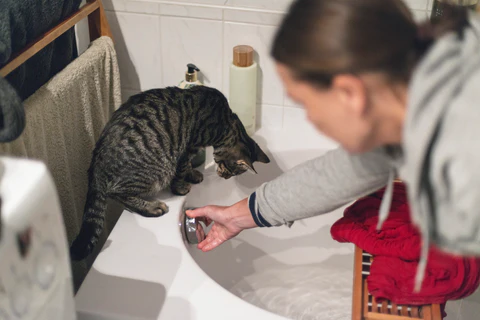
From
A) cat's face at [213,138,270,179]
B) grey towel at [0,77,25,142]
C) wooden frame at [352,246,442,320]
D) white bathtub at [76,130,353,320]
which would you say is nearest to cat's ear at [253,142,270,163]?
cat's face at [213,138,270,179]

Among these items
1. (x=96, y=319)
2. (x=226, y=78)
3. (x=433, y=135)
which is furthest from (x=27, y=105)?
(x=433, y=135)

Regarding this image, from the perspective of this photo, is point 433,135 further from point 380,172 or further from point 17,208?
point 17,208

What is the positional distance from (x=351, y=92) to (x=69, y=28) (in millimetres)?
885

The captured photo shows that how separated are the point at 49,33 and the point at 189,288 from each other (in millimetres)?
624

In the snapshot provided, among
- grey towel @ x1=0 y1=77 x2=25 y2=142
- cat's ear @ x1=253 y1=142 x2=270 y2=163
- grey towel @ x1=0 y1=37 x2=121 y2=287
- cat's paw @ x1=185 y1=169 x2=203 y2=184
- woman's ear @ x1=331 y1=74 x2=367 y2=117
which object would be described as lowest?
cat's paw @ x1=185 y1=169 x2=203 y2=184

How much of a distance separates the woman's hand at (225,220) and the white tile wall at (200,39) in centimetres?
52

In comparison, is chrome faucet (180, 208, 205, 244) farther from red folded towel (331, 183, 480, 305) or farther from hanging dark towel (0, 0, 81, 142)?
hanging dark towel (0, 0, 81, 142)

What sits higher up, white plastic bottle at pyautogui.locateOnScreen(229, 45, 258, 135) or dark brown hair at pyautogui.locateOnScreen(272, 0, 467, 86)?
dark brown hair at pyautogui.locateOnScreen(272, 0, 467, 86)

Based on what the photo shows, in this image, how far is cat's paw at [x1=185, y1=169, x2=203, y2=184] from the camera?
4.82ft

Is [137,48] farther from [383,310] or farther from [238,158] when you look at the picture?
[383,310]

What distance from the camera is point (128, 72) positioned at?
5.53ft

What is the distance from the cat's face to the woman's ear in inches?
31.2

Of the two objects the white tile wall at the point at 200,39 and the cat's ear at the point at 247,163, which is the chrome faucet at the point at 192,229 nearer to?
the cat's ear at the point at 247,163

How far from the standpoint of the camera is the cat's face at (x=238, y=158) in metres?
1.45
